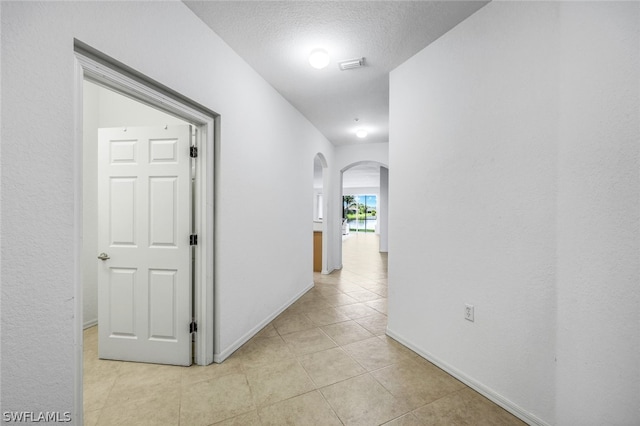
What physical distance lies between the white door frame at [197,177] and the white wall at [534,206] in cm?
181

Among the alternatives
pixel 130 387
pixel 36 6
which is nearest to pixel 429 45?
pixel 36 6

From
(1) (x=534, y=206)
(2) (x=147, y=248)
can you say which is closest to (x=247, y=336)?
(2) (x=147, y=248)

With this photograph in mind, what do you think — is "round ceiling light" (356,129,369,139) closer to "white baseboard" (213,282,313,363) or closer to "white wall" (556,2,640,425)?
"white baseboard" (213,282,313,363)

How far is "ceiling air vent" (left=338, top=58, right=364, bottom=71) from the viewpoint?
2.47 meters

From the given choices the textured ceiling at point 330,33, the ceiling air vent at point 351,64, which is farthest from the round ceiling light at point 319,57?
the ceiling air vent at point 351,64

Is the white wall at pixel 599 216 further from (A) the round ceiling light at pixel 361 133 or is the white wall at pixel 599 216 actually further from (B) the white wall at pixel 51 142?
(A) the round ceiling light at pixel 361 133

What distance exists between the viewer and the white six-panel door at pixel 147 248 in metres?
2.12

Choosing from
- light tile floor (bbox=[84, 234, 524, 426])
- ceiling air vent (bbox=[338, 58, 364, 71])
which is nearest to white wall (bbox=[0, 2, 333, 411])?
light tile floor (bbox=[84, 234, 524, 426])

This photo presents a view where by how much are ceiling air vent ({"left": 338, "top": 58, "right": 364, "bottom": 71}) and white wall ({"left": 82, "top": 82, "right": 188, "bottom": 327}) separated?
219 centimetres

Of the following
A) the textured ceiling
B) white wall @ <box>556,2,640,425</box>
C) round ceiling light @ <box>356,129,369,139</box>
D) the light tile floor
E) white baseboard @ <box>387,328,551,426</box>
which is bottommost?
the light tile floor

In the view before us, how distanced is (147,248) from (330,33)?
89.0 inches

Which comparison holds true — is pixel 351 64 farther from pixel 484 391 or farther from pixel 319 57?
pixel 484 391

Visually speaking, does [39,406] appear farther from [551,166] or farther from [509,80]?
[509,80]

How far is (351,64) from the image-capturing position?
2525 millimetres
